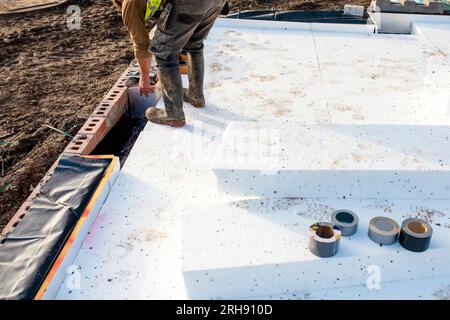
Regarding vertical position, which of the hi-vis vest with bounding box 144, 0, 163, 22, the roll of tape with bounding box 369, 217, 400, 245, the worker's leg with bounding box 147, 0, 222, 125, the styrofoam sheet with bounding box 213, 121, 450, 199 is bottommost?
the roll of tape with bounding box 369, 217, 400, 245

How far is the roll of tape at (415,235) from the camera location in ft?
6.73

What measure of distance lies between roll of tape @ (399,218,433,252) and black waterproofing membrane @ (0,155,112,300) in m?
1.59

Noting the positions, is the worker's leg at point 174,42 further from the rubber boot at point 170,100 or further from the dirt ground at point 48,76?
the dirt ground at point 48,76

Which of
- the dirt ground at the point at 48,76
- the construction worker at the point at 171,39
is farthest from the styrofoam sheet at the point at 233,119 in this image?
the dirt ground at the point at 48,76

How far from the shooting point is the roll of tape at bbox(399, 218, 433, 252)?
6.73 ft

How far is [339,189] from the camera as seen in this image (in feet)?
8.04

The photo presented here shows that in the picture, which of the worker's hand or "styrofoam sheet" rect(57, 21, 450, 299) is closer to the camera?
"styrofoam sheet" rect(57, 21, 450, 299)

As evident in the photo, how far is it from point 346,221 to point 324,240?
0.76ft

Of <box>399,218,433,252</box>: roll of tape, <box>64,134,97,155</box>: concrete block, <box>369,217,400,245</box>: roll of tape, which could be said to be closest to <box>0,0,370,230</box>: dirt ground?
<box>64,134,97,155</box>: concrete block

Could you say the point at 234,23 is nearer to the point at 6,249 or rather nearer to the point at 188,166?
the point at 188,166

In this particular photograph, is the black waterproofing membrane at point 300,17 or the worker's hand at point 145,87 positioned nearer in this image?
the worker's hand at point 145,87

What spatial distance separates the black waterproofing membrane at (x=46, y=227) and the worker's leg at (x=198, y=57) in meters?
1.00

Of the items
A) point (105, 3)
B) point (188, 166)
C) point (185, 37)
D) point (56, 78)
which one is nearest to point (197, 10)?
point (185, 37)

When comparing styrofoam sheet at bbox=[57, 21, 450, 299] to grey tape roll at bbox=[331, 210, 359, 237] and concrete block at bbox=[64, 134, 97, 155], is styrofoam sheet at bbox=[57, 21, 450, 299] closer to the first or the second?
grey tape roll at bbox=[331, 210, 359, 237]
